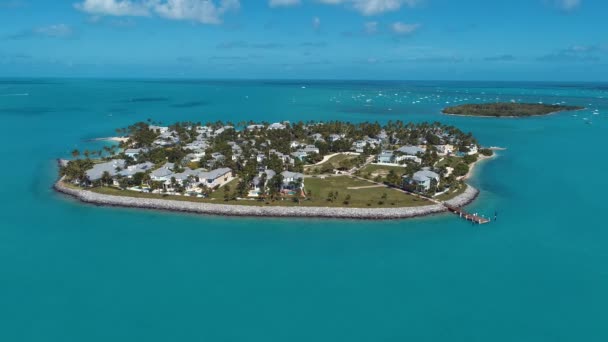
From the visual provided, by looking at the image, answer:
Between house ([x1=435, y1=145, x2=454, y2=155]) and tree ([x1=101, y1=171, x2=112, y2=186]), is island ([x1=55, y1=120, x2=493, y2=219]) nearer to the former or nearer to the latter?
tree ([x1=101, y1=171, x2=112, y2=186])

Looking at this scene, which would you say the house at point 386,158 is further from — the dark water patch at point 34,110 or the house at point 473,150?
the dark water patch at point 34,110

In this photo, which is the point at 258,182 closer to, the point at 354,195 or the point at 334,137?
the point at 354,195

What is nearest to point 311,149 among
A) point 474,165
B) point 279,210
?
point 474,165

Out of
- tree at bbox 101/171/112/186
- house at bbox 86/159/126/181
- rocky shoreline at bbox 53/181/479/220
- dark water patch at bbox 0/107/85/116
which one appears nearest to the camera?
rocky shoreline at bbox 53/181/479/220

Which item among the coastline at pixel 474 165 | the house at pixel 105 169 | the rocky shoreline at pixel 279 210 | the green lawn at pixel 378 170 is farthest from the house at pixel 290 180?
the coastline at pixel 474 165

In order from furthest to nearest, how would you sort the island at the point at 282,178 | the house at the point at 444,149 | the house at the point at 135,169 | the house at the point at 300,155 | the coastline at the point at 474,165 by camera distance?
the house at the point at 444,149 < the house at the point at 300,155 < the coastline at the point at 474,165 < the house at the point at 135,169 < the island at the point at 282,178

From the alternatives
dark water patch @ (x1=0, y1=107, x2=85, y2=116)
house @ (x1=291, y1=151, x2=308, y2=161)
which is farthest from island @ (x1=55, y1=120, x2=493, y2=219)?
dark water patch @ (x1=0, y1=107, x2=85, y2=116)
